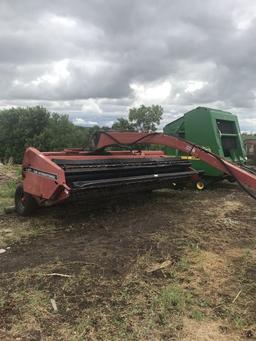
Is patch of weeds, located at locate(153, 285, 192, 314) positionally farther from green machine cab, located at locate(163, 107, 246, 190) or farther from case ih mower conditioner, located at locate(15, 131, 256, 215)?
green machine cab, located at locate(163, 107, 246, 190)

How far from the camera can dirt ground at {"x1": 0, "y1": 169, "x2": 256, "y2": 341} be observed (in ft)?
9.95

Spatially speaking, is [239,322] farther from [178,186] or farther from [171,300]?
Result: [178,186]

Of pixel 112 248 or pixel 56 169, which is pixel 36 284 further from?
pixel 56 169

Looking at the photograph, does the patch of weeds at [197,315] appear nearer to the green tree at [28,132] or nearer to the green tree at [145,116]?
the green tree at [145,116]

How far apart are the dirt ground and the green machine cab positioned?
2.57m

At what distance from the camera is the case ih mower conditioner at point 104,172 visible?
5438 mm

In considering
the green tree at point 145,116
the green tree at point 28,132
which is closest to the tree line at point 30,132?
the green tree at point 28,132

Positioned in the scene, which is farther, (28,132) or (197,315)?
(28,132)

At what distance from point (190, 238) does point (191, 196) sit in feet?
10.4

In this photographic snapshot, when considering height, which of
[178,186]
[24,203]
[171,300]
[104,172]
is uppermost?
[104,172]

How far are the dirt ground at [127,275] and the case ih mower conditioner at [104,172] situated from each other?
466 millimetres

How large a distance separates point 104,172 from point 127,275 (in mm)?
2442

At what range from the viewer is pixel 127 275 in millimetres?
3941

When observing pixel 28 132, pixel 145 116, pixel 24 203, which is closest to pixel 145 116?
pixel 145 116
